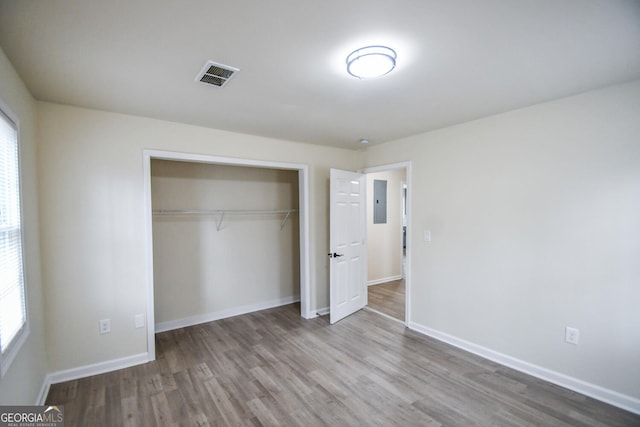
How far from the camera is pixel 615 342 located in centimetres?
227

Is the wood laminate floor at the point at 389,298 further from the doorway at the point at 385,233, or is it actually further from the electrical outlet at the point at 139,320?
the electrical outlet at the point at 139,320

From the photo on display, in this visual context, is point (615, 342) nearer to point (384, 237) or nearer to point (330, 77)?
point (330, 77)

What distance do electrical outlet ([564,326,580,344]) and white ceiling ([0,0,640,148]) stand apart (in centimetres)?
197

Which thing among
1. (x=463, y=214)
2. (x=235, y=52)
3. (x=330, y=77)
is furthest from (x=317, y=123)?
(x=463, y=214)

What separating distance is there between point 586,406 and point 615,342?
1.78 feet

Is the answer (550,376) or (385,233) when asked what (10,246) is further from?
(385,233)

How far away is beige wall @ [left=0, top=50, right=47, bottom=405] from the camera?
178cm

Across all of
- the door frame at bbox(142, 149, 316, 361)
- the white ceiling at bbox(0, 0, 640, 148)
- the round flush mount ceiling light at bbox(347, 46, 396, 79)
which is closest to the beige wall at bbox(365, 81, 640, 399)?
the white ceiling at bbox(0, 0, 640, 148)

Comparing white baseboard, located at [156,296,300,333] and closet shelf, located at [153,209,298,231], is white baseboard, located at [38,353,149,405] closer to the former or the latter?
white baseboard, located at [156,296,300,333]

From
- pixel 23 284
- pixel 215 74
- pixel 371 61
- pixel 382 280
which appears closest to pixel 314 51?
pixel 371 61

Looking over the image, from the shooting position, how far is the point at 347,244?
4180 millimetres

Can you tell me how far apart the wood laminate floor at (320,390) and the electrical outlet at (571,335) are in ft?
1.37

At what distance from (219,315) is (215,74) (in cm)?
329

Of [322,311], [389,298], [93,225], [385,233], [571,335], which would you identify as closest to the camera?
[571,335]
